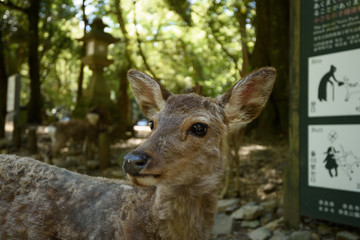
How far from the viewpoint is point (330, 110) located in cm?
471

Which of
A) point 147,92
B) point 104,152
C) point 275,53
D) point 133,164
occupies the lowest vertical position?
point 104,152

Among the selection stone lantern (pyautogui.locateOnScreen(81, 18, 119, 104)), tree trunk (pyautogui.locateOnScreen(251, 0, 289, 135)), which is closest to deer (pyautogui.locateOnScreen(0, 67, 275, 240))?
stone lantern (pyautogui.locateOnScreen(81, 18, 119, 104))

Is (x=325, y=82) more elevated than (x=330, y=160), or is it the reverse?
(x=325, y=82)

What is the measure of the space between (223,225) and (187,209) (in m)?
3.37

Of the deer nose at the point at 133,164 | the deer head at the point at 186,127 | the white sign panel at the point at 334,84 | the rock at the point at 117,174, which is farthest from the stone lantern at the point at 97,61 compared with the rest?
the deer nose at the point at 133,164

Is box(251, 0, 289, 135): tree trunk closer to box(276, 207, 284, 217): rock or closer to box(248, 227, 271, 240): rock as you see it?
box(276, 207, 284, 217): rock

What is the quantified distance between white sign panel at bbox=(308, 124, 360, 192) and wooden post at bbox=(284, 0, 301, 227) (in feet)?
0.74

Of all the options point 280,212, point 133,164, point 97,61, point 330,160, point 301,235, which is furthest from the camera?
point 97,61

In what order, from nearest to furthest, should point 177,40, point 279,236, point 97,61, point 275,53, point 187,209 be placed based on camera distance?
point 187,209, point 279,236, point 275,53, point 97,61, point 177,40

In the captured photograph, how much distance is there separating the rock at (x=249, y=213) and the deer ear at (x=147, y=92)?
3.25 m

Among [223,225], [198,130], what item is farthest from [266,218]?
[198,130]

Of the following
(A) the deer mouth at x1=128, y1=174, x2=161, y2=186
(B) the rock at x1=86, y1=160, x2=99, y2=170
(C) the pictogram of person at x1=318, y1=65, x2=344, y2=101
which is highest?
(C) the pictogram of person at x1=318, y1=65, x2=344, y2=101

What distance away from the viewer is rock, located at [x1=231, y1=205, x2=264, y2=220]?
559 cm

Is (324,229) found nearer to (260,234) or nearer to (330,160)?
(260,234)
